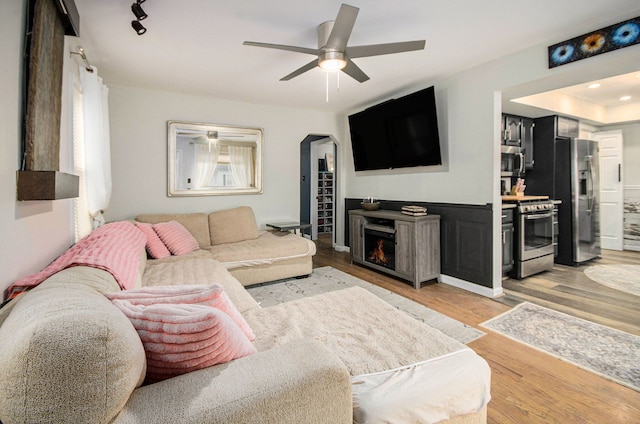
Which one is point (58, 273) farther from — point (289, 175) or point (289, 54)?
point (289, 175)

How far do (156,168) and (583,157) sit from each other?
20.1 ft

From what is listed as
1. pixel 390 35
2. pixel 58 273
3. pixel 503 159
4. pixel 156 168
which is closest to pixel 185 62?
pixel 156 168

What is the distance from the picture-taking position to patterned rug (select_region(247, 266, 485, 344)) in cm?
251

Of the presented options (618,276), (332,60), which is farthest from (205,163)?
(618,276)

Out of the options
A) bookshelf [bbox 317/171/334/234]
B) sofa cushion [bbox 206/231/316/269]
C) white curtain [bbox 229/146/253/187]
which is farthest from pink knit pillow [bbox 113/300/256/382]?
bookshelf [bbox 317/171/334/234]

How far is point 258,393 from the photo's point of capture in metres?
0.79

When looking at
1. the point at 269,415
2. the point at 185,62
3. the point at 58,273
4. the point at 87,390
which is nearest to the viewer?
the point at 87,390

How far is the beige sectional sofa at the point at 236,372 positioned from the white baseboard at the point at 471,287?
2200mm

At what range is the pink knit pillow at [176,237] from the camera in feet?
10.9

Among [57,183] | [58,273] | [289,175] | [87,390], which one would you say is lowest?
[87,390]

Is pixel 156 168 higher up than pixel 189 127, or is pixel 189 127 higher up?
pixel 189 127

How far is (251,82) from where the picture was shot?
3701 millimetres

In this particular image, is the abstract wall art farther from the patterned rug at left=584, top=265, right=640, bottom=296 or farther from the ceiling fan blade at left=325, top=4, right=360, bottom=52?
the patterned rug at left=584, top=265, right=640, bottom=296

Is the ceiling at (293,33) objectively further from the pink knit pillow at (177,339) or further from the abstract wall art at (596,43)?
the pink knit pillow at (177,339)
